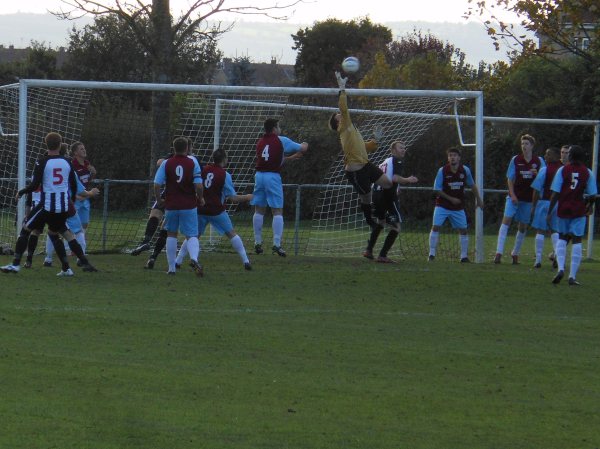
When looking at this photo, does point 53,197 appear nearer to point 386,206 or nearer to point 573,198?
point 386,206

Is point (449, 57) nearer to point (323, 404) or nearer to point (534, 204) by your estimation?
point (534, 204)

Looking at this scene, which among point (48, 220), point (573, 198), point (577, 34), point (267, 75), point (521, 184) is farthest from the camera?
point (267, 75)

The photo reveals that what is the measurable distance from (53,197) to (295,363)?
624cm

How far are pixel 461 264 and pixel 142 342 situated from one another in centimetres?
833

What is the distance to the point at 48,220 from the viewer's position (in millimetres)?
14008

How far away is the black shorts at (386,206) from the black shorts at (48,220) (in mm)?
4909

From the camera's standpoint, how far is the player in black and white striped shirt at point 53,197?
1390 cm

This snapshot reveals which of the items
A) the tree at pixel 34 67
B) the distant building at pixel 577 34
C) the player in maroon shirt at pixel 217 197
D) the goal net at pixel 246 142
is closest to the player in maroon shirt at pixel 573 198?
the goal net at pixel 246 142

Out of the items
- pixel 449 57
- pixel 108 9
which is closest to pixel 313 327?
pixel 108 9

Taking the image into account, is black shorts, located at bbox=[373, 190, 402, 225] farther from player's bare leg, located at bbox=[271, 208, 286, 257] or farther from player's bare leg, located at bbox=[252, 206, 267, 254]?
player's bare leg, located at bbox=[252, 206, 267, 254]

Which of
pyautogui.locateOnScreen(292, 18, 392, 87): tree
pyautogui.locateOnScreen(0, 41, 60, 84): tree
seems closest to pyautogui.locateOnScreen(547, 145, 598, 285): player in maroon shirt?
pyautogui.locateOnScreen(0, 41, 60, 84): tree

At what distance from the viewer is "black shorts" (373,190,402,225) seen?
1661 centimetres

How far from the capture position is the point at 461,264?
55.0 feet

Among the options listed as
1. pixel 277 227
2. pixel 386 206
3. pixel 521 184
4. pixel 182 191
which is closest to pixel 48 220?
pixel 182 191
